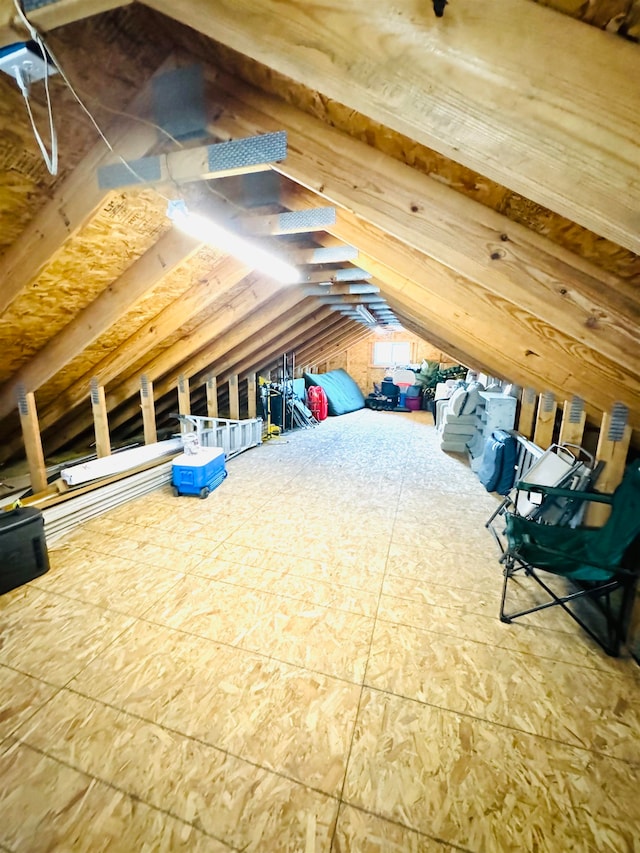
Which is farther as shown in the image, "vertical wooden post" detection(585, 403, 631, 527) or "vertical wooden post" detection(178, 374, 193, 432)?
"vertical wooden post" detection(178, 374, 193, 432)

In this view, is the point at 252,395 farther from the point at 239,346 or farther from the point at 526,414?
the point at 526,414

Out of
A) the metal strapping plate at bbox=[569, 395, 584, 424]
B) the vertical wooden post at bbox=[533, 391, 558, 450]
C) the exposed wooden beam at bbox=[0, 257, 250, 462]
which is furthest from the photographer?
the vertical wooden post at bbox=[533, 391, 558, 450]

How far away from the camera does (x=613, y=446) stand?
2.35 m

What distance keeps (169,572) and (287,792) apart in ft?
4.98

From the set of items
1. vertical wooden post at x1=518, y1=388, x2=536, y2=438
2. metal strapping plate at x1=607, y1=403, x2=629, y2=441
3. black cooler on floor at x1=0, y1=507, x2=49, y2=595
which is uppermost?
metal strapping plate at x1=607, y1=403, x2=629, y2=441

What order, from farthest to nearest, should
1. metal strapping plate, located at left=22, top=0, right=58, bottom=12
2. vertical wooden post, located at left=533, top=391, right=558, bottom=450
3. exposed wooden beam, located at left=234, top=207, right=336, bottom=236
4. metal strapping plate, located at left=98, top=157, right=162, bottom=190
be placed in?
1. vertical wooden post, located at left=533, top=391, right=558, bottom=450
2. exposed wooden beam, located at left=234, top=207, right=336, bottom=236
3. metal strapping plate, located at left=98, top=157, right=162, bottom=190
4. metal strapping plate, located at left=22, top=0, right=58, bottom=12

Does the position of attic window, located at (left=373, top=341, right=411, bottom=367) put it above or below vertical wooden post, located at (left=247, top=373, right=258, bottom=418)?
above

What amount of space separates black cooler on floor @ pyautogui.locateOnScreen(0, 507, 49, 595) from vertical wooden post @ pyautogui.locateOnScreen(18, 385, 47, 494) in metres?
1.08

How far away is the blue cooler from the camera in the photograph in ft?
12.0

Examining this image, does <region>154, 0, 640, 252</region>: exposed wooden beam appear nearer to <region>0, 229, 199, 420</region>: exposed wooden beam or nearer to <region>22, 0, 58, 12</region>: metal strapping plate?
<region>22, 0, 58, 12</region>: metal strapping plate

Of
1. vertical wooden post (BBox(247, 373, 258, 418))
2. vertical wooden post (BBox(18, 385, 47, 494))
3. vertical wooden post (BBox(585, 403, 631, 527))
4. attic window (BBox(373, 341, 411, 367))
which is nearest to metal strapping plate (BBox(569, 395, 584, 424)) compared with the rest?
vertical wooden post (BBox(585, 403, 631, 527))

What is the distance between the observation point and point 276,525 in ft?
10.3

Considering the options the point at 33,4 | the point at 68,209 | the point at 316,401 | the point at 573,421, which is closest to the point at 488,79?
the point at 33,4

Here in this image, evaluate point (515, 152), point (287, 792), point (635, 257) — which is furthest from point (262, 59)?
point (287, 792)
